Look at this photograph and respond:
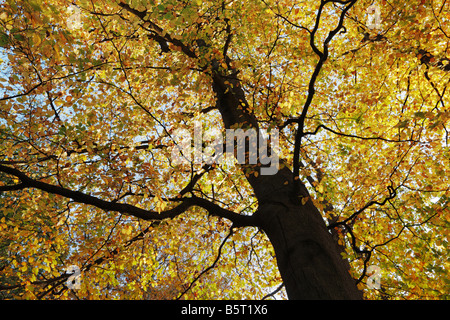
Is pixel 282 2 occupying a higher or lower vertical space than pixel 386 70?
higher

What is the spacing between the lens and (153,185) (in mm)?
5898

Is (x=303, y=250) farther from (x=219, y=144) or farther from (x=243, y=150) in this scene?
(x=219, y=144)

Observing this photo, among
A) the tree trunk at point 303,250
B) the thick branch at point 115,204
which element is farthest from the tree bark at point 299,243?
the thick branch at point 115,204

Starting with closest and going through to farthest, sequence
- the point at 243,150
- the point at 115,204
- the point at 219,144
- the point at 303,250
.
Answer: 1. the point at 303,250
2. the point at 115,204
3. the point at 243,150
4. the point at 219,144

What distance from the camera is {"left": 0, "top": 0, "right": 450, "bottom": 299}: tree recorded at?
3.81 m

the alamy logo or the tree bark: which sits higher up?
the alamy logo

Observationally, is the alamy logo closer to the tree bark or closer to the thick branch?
the tree bark

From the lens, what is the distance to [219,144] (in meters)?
6.48


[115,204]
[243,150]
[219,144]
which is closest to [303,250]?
[243,150]

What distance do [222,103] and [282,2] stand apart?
3.82m

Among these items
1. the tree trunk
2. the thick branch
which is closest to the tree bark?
the tree trunk

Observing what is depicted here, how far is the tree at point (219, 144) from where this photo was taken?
3.81m

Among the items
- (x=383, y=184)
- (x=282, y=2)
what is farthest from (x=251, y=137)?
(x=282, y=2)
